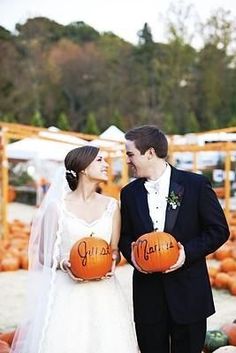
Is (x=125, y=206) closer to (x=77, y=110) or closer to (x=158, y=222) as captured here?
(x=158, y=222)

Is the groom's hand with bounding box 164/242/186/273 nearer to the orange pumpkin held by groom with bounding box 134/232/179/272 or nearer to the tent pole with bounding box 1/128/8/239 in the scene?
the orange pumpkin held by groom with bounding box 134/232/179/272

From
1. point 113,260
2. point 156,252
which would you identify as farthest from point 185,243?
point 113,260

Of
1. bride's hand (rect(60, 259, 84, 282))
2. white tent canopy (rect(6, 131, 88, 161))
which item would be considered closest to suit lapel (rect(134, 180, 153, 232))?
bride's hand (rect(60, 259, 84, 282))

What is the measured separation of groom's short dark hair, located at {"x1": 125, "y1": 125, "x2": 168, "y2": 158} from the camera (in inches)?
115

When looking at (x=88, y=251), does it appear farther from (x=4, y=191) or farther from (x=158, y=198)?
(x=4, y=191)

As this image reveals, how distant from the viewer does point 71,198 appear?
337cm

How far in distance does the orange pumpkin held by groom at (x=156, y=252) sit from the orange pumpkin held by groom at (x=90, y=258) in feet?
0.80

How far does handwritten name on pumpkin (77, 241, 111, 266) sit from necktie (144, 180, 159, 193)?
1.30ft

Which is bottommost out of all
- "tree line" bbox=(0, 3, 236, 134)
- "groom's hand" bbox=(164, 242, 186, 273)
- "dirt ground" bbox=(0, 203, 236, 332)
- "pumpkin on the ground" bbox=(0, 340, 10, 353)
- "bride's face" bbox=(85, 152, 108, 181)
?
"dirt ground" bbox=(0, 203, 236, 332)

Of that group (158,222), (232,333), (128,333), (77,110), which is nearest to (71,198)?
(158,222)

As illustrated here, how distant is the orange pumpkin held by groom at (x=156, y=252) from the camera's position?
113 inches

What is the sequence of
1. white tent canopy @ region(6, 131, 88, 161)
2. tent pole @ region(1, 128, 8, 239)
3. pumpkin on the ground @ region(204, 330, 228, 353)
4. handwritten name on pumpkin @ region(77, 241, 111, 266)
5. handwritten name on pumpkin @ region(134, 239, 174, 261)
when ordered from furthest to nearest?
white tent canopy @ region(6, 131, 88, 161), tent pole @ region(1, 128, 8, 239), pumpkin on the ground @ region(204, 330, 228, 353), handwritten name on pumpkin @ region(77, 241, 111, 266), handwritten name on pumpkin @ region(134, 239, 174, 261)

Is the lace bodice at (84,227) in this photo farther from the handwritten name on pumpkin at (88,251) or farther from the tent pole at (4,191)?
the tent pole at (4,191)

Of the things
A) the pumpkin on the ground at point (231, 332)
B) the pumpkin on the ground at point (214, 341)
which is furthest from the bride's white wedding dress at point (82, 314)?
the pumpkin on the ground at point (231, 332)
